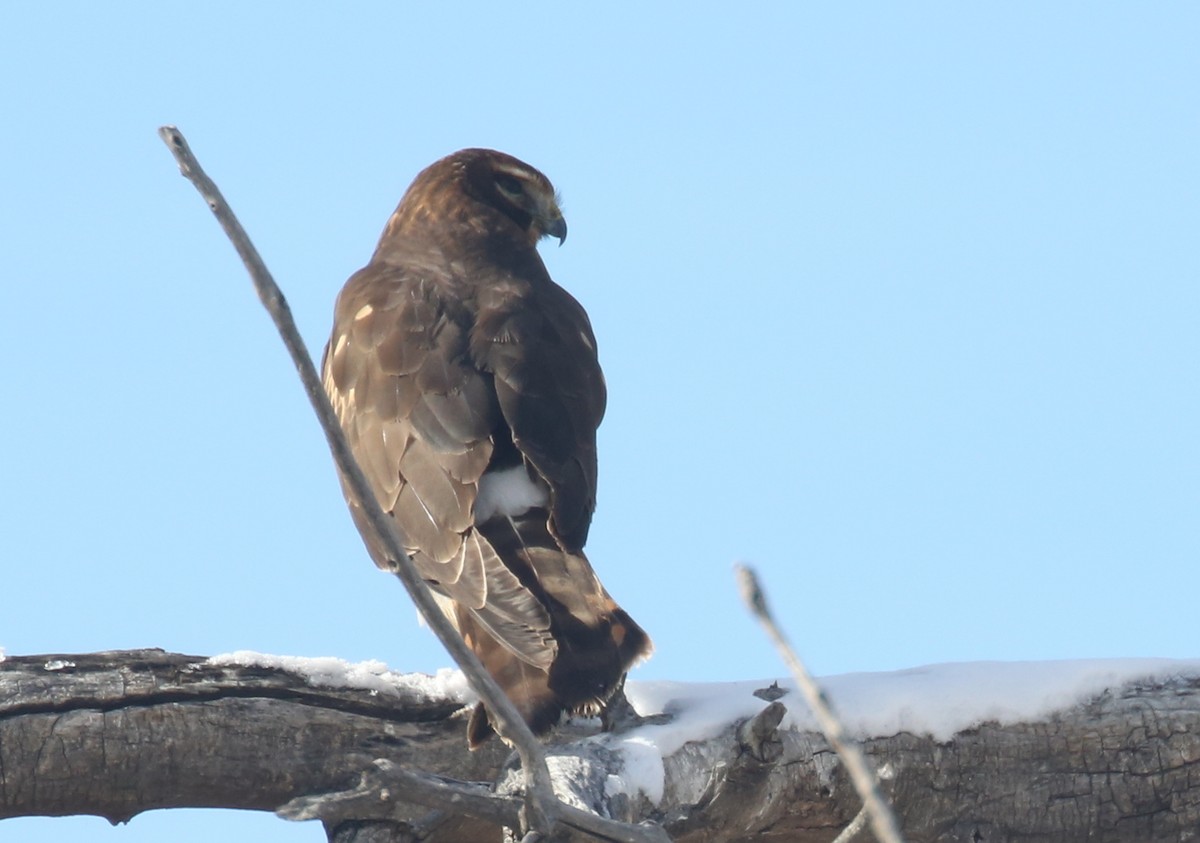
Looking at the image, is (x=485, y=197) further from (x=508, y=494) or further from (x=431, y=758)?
(x=431, y=758)

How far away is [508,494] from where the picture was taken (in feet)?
17.6

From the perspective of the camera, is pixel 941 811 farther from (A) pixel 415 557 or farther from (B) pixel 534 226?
(B) pixel 534 226

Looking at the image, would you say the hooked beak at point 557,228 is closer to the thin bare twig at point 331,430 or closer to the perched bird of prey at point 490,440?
the perched bird of prey at point 490,440

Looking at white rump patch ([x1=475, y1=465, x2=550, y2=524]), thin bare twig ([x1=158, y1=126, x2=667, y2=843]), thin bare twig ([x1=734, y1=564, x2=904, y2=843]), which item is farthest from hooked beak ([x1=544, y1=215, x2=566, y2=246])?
thin bare twig ([x1=734, y1=564, x2=904, y2=843])

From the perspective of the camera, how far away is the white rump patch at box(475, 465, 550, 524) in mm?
5258

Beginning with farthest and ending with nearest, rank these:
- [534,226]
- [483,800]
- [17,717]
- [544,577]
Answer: [534,226] < [544,577] < [17,717] < [483,800]

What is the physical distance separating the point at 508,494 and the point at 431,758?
3.64 ft

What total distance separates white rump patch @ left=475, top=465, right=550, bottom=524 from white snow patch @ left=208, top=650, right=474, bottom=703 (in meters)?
0.70

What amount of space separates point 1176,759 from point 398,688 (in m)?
2.17

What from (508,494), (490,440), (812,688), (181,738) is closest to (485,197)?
(490,440)

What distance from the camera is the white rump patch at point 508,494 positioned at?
526 centimetres

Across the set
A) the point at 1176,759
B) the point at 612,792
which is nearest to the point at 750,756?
the point at 612,792

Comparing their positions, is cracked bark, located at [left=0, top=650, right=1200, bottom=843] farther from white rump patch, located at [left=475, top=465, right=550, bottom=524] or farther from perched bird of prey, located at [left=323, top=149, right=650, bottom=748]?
white rump patch, located at [left=475, top=465, right=550, bottom=524]

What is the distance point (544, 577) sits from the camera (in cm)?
489
